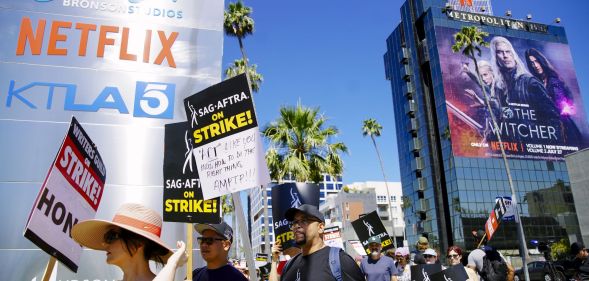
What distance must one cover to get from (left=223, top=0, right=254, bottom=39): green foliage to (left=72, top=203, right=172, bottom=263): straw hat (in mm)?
22701

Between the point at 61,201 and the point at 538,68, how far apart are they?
79914mm

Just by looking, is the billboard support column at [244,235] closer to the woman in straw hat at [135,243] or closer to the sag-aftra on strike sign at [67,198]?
the woman in straw hat at [135,243]

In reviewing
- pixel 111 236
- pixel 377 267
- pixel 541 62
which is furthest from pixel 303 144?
pixel 541 62

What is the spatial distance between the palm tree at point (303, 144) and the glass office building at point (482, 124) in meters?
48.3

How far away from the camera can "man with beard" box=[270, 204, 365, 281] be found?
3648 mm

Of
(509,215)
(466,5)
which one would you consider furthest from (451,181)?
(509,215)

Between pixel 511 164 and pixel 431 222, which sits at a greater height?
pixel 511 164

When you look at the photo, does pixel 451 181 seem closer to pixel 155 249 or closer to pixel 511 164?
pixel 511 164

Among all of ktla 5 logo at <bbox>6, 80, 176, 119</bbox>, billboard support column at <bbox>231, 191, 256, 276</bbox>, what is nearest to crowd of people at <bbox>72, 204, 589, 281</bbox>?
billboard support column at <bbox>231, 191, 256, 276</bbox>

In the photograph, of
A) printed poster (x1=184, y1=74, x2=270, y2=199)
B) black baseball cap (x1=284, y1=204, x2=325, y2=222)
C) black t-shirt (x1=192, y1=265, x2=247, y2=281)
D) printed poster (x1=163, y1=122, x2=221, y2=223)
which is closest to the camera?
black baseball cap (x1=284, y1=204, x2=325, y2=222)

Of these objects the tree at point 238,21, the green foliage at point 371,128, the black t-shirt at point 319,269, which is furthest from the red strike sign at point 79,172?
the green foliage at point 371,128

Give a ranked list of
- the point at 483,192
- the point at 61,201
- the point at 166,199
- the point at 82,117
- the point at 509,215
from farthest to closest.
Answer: the point at 483,192 → the point at 509,215 → the point at 82,117 → the point at 166,199 → the point at 61,201

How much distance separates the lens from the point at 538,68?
7038cm

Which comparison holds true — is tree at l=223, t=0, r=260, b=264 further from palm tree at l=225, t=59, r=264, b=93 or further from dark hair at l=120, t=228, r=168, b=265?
dark hair at l=120, t=228, r=168, b=265
